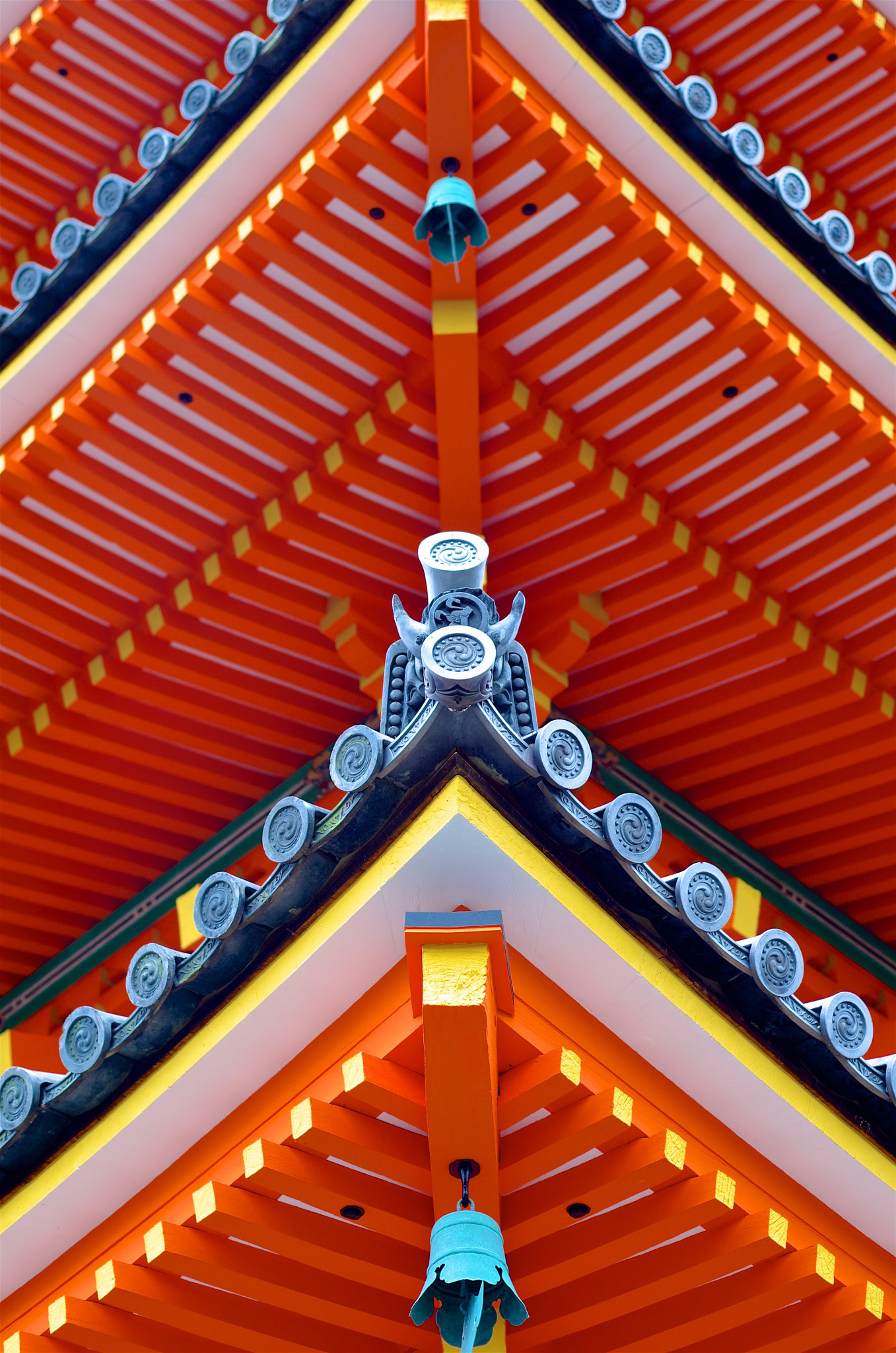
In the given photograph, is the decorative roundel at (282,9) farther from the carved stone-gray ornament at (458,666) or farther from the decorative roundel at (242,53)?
the carved stone-gray ornament at (458,666)

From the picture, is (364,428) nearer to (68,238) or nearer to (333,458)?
(333,458)

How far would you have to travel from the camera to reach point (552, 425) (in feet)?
24.0

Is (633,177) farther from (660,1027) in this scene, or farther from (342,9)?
(660,1027)

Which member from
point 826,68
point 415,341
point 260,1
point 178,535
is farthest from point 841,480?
point 260,1

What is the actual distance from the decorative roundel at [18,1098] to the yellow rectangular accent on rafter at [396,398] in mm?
3687

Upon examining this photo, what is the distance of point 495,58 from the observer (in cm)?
684

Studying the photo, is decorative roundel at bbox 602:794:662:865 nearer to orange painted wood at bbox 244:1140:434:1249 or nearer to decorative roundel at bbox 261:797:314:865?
decorative roundel at bbox 261:797:314:865

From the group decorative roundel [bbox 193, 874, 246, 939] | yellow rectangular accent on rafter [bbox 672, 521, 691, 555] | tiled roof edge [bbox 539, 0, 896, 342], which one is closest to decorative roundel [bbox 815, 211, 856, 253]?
tiled roof edge [bbox 539, 0, 896, 342]

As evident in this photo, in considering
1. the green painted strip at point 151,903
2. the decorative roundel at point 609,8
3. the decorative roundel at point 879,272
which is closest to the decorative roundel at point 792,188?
the decorative roundel at point 879,272

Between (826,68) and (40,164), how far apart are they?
661 centimetres

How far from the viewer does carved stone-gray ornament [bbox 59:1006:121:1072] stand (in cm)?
491

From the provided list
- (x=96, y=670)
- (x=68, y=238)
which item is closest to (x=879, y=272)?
(x=68, y=238)

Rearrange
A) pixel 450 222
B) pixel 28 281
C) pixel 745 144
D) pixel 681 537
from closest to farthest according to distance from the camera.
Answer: pixel 450 222 → pixel 745 144 → pixel 681 537 → pixel 28 281

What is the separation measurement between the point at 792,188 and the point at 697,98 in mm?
718
